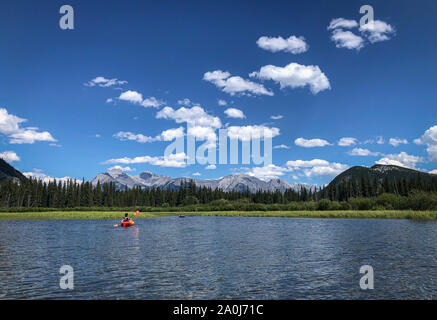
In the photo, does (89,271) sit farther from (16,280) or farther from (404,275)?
(404,275)

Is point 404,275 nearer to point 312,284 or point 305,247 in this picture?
point 312,284

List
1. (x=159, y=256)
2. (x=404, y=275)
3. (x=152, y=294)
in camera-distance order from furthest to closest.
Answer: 1. (x=159, y=256)
2. (x=404, y=275)
3. (x=152, y=294)

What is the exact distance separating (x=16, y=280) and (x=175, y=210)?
478 ft

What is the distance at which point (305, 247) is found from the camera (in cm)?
3862

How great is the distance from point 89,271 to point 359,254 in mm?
27719
